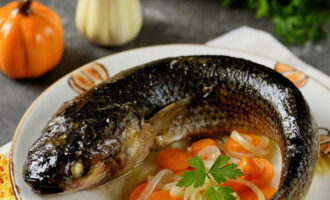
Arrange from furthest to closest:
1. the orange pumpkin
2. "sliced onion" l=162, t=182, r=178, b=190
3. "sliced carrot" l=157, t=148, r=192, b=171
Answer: the orange pumpkin → "sliced carrot" l=157, t=148, r=192, b=171 → "sliced onion" l=162, t=182, r=178, b=190

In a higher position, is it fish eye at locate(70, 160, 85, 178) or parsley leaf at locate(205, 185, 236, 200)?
fish eye at locate(70, 160, 85, 178)

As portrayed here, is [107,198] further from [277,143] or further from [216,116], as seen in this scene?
[277,143]

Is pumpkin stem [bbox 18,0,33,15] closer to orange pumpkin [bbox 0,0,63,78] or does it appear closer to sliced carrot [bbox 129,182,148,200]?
orange pumpkin [bbox 0,0,63,78]

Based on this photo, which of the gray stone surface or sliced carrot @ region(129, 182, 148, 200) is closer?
sliced carrot @ region(129, 182, 148, 200)

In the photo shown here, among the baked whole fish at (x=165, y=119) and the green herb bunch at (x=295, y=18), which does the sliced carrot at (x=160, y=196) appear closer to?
the baked whole fish at (x=165, y=119)

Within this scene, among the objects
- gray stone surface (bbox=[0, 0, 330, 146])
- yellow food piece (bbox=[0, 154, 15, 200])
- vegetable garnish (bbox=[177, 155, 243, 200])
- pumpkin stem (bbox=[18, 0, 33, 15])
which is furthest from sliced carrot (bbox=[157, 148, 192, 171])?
pumpkin stem (bbox=[18, 0, 33, 15])

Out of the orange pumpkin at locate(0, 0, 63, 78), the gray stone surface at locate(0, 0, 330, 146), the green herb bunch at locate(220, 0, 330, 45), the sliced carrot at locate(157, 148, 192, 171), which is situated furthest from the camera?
the green herb bunch at locate(220, 0, 330, 45)

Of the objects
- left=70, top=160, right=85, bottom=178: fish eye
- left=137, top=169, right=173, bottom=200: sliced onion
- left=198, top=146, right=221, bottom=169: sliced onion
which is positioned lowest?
left=137, top=169, right=173, bottom=200: sliced onion

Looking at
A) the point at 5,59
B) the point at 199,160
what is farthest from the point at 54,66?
the point at 199,160
